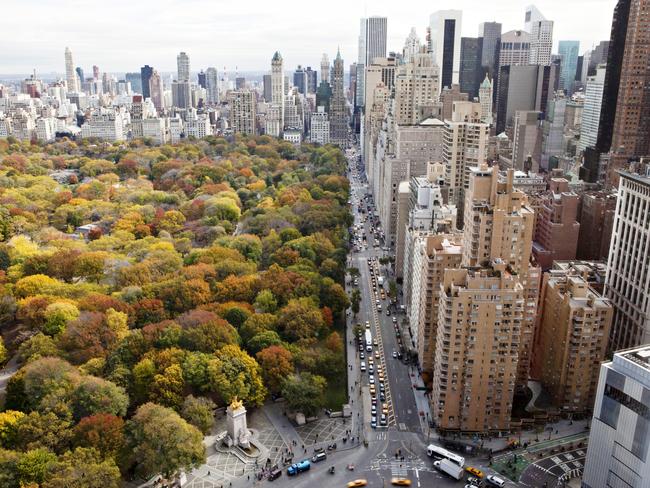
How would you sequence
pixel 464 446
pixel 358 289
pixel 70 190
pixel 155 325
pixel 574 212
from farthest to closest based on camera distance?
pixel 70 190 → pixel 358 289 → pixel 574 212 → pixel 155 325 → pixel 464 446

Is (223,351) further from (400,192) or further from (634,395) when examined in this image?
(400,192)

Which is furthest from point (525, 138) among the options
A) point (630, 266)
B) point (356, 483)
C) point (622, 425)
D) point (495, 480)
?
point (356, 483)

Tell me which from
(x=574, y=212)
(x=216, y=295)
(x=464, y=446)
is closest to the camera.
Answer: (x=464, y=446)

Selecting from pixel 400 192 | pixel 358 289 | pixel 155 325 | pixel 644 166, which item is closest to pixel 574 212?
pixel 644 166

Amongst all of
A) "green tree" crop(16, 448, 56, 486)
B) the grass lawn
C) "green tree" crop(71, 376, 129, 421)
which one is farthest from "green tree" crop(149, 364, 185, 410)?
the grass lawn

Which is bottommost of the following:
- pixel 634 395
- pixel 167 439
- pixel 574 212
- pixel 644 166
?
pixel 167 439

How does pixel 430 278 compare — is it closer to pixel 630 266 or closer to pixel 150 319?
pixel 630 266
